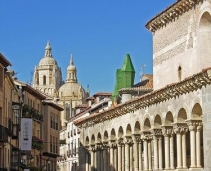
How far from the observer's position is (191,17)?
4241 cm

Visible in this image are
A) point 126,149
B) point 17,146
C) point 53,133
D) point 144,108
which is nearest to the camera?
point 144,108

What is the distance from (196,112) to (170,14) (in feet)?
29.5

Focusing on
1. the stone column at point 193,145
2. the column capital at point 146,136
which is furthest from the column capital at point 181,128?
the column capital at point 146,136

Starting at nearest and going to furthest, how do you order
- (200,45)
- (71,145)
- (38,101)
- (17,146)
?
(200,45), (17,146), (38,101), (71,145)

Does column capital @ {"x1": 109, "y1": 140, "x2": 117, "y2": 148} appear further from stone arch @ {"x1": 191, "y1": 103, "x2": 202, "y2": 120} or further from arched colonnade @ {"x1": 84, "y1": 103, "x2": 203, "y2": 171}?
stone arch @ {"x1": 191, "y1": 103, "x2": 202, "y2": 120}

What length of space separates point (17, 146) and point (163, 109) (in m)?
25.7

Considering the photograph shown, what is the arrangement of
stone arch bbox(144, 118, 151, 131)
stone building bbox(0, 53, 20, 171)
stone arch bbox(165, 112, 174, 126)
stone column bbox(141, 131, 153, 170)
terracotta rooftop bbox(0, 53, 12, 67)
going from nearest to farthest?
1. stone arch bbox(165, 112, 174, 126)
2. stone arch bbox(144, 118, 151, 131)
3. stone column bbox(141, 131, 153, 170)
4. terracotta rooftop bbox(0, 53, 12, 67)
5. stone building bbox(0, 53, 20, 171)

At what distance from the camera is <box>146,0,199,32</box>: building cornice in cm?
4234

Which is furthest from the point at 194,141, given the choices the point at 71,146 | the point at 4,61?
the point at 71,146

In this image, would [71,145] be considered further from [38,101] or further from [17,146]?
[17,146]

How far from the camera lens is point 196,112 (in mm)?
39062

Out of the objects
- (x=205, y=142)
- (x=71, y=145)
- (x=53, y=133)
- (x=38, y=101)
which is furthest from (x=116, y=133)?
(x=71, y=145)

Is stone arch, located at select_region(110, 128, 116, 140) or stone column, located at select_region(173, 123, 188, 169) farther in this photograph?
stone arch, located at select_region(110, 128, 116, 140)

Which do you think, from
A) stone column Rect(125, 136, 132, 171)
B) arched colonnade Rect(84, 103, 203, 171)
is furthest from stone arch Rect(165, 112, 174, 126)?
stone column Rect(125, 136, 132, 171)
